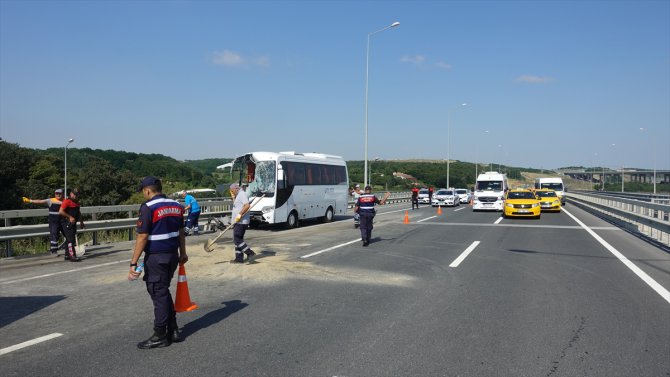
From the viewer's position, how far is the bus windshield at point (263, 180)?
63.1ft

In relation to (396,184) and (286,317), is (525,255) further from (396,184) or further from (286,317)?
(396,184)

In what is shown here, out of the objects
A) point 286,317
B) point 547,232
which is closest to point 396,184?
point 547,232

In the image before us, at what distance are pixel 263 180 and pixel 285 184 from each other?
844 mm

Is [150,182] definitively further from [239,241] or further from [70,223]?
[70,223]

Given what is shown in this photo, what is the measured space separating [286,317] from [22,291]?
4653 mm

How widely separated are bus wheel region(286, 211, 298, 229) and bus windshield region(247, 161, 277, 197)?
1.45 metres

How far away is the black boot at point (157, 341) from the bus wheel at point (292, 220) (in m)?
14.6

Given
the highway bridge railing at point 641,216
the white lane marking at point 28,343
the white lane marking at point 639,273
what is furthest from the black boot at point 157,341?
the highway bridge railing at point 641,216

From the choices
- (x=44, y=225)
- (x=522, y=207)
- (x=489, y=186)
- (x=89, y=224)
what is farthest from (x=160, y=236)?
(x=489, y=186)

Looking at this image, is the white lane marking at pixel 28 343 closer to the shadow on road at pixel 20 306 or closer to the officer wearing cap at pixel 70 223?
the shadow on road at pixel 20 306

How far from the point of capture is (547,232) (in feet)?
59.5

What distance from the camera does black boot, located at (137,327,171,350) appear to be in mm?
5176

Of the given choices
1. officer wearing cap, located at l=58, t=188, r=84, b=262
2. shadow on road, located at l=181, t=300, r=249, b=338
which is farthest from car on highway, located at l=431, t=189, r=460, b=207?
shadow on road, located at l=181, t=300, r=249, b=338

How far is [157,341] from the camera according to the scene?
5.21 metres
